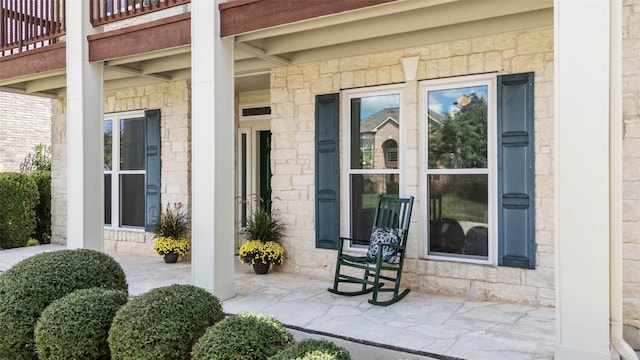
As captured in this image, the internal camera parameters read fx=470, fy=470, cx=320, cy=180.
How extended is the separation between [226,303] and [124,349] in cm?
163

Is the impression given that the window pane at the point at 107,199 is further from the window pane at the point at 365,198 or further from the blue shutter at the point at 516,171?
the blue shutter at the point at 516,171

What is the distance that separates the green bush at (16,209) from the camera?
8.00m

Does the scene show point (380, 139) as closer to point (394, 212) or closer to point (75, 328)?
point (394, 212)

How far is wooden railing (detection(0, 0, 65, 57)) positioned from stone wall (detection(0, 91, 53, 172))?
238 inches

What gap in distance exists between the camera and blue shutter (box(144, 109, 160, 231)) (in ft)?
23.1

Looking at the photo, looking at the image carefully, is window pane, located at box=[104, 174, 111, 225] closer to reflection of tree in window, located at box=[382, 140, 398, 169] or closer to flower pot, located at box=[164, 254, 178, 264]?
flower pot, located at box=[164, 254, 178, 264]

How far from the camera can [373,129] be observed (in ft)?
17.6

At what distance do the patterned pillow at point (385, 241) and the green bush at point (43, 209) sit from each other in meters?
6.81

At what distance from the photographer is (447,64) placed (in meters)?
4.80

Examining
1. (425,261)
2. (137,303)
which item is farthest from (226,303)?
(425,261)

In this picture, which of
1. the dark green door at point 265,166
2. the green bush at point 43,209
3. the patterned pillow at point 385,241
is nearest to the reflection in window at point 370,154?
the patterned pillow at point 385,241

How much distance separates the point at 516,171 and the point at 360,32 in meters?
2.01

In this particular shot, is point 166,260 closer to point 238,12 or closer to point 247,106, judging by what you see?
point 247,106

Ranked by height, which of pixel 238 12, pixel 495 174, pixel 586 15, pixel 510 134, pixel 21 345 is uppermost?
pixel 238 12
